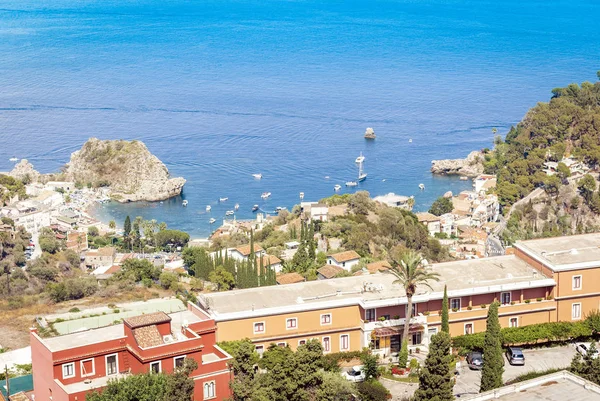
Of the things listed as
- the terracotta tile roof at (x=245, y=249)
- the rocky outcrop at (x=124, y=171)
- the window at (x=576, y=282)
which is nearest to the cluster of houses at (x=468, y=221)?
the terracotta tile roof at (x=245, y=249)

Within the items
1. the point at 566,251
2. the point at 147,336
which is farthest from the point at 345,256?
the point at 147,336

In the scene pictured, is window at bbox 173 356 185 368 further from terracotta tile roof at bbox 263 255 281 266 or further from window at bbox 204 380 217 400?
terracotta tile roof at bbox 263 255 281 266

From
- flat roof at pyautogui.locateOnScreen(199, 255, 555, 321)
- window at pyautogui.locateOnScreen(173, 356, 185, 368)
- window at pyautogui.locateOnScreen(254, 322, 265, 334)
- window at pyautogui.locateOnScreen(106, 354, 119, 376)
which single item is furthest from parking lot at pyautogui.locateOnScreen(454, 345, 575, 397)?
window at pyautogui.locateOnScreen(106, 354, 119, 376)

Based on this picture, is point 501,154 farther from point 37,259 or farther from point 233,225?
point 37,259

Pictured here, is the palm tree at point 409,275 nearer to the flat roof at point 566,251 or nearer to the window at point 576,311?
the flat roof at point 566,251

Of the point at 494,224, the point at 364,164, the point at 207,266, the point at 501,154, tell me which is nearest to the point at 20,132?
the point at 364,164
